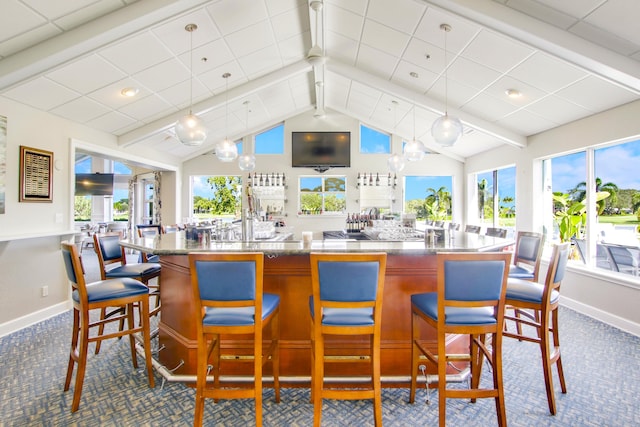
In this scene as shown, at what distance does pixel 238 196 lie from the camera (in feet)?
26.7

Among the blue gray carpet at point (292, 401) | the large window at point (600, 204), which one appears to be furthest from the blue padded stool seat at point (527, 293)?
the large window at point (600, 204)

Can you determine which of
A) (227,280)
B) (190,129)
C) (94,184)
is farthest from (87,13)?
(94,184)

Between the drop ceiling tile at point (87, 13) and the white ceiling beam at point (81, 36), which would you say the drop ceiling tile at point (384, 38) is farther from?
the drop ceiling tile at point (87, 13)

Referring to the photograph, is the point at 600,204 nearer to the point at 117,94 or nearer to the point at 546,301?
the point at 546,301

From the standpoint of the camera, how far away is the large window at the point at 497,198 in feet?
19.9

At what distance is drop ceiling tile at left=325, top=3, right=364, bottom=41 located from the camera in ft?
12.8

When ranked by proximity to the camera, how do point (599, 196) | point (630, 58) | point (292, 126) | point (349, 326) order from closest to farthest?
1. point (349, 326)
2. point (630, 58)
3. point (599, 196)
4. point (292, 126)

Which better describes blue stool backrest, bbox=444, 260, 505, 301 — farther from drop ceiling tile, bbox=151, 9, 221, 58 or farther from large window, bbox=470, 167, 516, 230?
large window, bbox=470, 167, 516, 230

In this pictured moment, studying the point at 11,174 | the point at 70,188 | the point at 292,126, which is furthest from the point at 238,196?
the point at 11,174

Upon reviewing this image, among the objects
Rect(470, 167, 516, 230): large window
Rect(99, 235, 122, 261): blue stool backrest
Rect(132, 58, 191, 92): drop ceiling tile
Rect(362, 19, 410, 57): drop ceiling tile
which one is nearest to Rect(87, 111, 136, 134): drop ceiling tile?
Rect(132, 58, 191, 92): drop ceiling tile

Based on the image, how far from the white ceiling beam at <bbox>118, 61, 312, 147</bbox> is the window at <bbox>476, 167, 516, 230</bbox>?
467cm

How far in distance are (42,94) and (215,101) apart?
7.68ft

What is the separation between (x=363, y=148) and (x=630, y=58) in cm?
541

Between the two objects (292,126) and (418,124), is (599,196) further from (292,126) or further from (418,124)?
(292,126)
